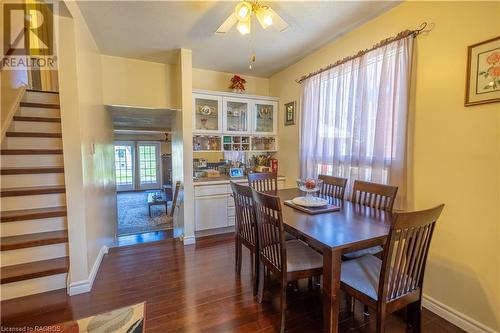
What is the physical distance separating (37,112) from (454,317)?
4.46m

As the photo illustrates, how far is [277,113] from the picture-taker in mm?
3986

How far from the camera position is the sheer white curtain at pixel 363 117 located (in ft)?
6.70

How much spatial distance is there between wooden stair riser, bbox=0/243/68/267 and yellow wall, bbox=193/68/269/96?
108 inches

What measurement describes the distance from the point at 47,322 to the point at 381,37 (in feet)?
12.1

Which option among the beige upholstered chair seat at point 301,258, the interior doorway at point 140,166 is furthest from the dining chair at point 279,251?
the interior doorway at point 140,166

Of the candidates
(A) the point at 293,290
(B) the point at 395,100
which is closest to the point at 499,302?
(A) the point at 293,290

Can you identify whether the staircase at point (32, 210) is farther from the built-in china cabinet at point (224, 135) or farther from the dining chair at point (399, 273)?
the dining chair at point (399, 273)

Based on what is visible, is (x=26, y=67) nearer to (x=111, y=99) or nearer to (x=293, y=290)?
(x=111, y=99)

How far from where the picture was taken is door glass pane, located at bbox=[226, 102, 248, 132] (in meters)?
3.75

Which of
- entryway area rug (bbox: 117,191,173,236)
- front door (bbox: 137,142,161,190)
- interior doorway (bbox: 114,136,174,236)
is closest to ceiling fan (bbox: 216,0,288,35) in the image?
entryway area rug (bbox: 117,191,173,236)

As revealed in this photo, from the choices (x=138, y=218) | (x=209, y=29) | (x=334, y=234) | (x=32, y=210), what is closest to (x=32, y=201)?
(x=32, y=210)

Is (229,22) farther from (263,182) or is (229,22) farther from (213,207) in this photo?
(213,207)

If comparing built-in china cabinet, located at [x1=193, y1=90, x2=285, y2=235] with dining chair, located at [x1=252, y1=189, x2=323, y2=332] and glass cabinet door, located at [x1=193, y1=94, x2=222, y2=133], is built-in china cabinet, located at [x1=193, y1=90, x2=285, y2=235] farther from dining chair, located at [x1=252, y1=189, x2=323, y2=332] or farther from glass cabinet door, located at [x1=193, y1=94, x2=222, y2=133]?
dining chair, located at [x1=252, y1=189, x2=323, y2=332]

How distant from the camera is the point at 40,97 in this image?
2828 mm
